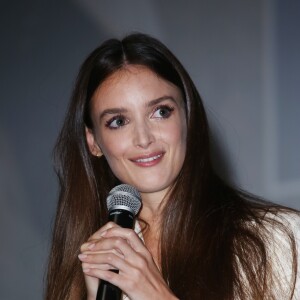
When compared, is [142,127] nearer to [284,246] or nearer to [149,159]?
[149,159]

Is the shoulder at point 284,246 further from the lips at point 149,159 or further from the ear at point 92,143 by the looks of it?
the ear at point 92,143

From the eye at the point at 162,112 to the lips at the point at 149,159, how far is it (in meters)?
0.10

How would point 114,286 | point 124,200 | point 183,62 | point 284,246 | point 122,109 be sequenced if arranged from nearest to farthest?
point 114,286 → point 124,200 → point 284,246 → point 122,109 → point 183,62

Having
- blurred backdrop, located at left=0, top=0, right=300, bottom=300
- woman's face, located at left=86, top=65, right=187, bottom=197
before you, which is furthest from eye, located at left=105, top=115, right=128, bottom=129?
blurred backdrop, located at left=0, top=0, right=300, bottom=300

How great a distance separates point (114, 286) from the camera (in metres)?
1.10

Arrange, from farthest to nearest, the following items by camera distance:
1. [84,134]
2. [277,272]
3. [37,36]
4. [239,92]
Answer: [37,36], [239,92], [84,134], [277,272]

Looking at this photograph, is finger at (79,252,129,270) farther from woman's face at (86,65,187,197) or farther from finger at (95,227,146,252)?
woman's face at (86,65,187,197)

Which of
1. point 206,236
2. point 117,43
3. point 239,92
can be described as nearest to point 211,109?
point 239,92

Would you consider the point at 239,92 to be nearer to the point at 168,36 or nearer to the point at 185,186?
the point at 168,36

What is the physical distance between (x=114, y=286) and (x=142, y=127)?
0.52 metres

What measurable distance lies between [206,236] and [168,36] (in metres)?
1.35

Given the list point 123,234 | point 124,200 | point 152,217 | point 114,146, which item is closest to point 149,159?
point 114,146

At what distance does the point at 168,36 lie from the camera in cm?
262

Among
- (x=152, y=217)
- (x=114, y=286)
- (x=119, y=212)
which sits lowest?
(x=114, y=286)
